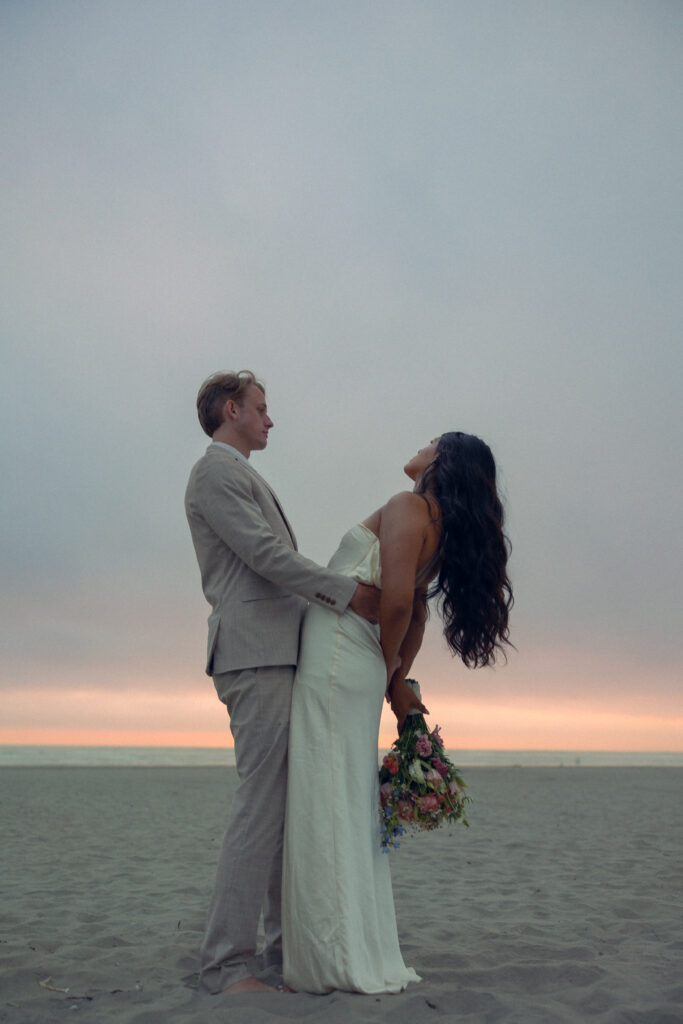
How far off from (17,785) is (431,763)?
636 inches

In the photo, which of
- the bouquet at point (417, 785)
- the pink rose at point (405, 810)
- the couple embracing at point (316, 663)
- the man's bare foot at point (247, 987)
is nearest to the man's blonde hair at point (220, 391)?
the couple embracing at point (316, 663)

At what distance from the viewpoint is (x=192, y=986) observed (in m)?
3.45

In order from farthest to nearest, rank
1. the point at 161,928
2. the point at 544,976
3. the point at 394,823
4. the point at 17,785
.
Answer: the point at 17,785
the point at 161,928
the point at 544,976
the point at 394,823

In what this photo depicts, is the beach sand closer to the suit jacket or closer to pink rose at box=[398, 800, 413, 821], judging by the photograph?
pink rose at box=[398, 800, 413, 821]

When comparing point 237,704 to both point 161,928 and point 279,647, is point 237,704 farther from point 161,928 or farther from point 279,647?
point 161,928

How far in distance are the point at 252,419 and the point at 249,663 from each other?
116cm

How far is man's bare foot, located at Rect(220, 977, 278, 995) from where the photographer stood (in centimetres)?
317

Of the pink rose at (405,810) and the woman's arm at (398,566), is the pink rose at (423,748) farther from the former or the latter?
the woman's arm at (398,566)

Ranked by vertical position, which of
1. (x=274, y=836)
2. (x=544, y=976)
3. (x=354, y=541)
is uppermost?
(x=354, y=541)

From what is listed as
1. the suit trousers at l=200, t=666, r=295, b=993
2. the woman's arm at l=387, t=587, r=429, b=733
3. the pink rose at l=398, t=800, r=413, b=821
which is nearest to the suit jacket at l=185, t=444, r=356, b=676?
the suit trousers at l=200, t=666, r=295, b=993

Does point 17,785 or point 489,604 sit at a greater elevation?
point 489,604

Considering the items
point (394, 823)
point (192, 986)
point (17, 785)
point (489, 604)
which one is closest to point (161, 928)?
point (192, 986)

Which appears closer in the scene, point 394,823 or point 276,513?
point 394,823

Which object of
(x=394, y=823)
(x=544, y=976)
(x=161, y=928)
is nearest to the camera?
(x=394, y=823)
